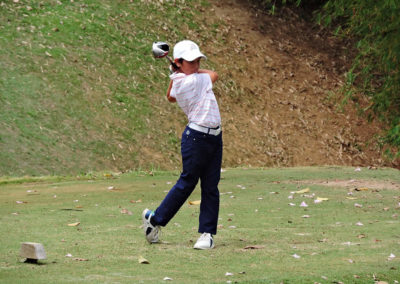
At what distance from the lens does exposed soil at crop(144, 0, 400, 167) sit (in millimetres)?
18812

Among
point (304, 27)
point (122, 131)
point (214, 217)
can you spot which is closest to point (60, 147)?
point (122, 131)

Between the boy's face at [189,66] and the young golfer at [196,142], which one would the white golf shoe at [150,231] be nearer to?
the young golfer at [196,142]

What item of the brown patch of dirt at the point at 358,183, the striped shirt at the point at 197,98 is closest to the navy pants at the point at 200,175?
the striped shirt at the point at 197,98

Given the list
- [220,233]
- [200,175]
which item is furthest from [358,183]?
[200,175]

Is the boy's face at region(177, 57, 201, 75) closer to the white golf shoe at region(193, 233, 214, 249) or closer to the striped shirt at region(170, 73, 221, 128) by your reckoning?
the striped shirt at region(170, 73, 221, 128)

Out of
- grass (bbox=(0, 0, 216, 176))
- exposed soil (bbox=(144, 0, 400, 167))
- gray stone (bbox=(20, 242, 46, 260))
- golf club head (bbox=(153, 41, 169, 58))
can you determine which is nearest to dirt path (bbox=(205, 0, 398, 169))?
exposed soil (bbox=(144, 0, 400, 167))

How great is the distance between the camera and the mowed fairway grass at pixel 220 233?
4980mm

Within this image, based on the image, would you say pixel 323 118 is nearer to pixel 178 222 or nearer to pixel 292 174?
pixel 292 174

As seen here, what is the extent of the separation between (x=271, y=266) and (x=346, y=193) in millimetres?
5126

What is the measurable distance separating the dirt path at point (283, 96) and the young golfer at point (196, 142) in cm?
1117

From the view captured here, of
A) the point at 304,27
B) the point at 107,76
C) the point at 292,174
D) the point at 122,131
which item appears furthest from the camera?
the point at 304,27

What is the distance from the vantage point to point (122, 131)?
15.9m

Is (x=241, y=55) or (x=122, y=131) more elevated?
(x=241, y=55)

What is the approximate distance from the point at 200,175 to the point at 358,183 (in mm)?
5795
